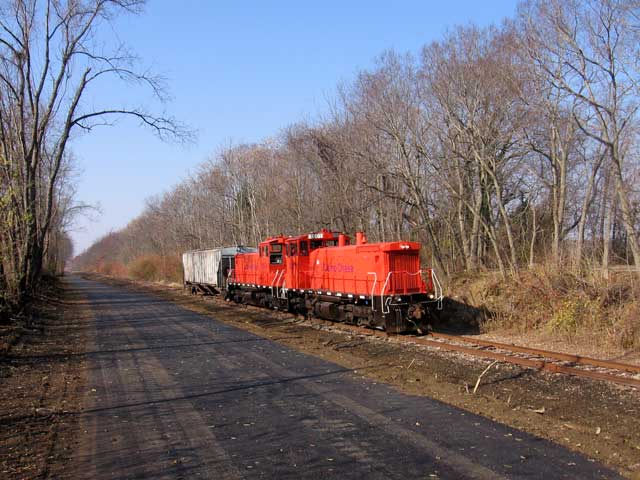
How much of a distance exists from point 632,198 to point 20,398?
18.4m

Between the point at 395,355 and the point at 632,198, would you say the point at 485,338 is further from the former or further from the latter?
the point at 632,198

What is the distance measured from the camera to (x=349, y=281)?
18000mm

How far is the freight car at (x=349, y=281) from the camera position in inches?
628

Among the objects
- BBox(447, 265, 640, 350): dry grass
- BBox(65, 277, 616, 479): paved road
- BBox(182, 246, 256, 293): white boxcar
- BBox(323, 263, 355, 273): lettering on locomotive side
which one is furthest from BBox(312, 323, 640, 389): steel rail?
BBox(182, 246, 256, 293): white boxcar

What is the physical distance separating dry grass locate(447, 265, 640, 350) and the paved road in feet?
22.1

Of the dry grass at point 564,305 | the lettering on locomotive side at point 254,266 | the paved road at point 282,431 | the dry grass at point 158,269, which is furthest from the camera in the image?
the dry grass at point 158,269

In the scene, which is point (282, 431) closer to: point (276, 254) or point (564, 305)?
point (564, 305)

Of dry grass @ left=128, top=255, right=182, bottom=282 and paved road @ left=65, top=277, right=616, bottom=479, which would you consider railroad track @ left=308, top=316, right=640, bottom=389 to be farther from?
dry grass @ left=128, top=255, right=182, bottom=282

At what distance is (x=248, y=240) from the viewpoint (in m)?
54.6

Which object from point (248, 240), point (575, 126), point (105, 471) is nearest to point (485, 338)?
point (575, 126)

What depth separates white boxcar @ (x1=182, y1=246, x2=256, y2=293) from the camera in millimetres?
33781

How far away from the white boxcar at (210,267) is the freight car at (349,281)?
7.73 metres

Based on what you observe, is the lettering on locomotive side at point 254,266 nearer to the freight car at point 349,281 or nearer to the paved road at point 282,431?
the freight car at point 349,281

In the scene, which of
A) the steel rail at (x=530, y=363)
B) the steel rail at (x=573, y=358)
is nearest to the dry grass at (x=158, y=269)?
the steel rail at (x=530, y=363)
